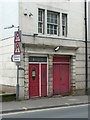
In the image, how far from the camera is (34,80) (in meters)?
20.6

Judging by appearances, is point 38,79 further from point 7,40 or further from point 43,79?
point 7,40

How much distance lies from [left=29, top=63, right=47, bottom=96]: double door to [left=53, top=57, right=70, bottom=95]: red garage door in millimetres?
951

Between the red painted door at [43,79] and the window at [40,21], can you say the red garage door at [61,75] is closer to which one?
the red painted door at [43,79]

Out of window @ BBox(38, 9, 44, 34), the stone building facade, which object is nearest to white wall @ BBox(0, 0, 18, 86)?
the stone building facade

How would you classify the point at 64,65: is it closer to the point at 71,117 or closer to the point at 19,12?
the point at 19,12

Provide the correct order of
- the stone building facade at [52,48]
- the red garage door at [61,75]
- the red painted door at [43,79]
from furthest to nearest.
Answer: the red garage door at [61,75], the red painted door at [43,79], the stone building facade at [52,48]

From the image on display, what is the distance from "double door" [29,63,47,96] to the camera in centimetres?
2048

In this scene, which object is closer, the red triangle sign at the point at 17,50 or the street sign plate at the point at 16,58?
the street sign plate at the point at 16,58

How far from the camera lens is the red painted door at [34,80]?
20438mm

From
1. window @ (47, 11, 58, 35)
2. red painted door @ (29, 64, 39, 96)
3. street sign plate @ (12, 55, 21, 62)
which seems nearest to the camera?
street sign plate @ (12, 55, 21, 62)

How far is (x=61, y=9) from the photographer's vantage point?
22125 millimetres

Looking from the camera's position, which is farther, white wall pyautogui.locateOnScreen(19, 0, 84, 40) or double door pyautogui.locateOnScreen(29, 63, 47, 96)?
double door pyautogui.locateOnScreen(29, 63, 47, 96)

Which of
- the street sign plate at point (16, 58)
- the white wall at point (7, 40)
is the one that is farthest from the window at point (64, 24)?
the street sign plate at point (16, 58)

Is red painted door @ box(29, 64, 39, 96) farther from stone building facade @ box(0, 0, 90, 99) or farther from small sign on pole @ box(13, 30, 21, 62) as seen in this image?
small sign on pole @ box(13, 30, 21, 62)
